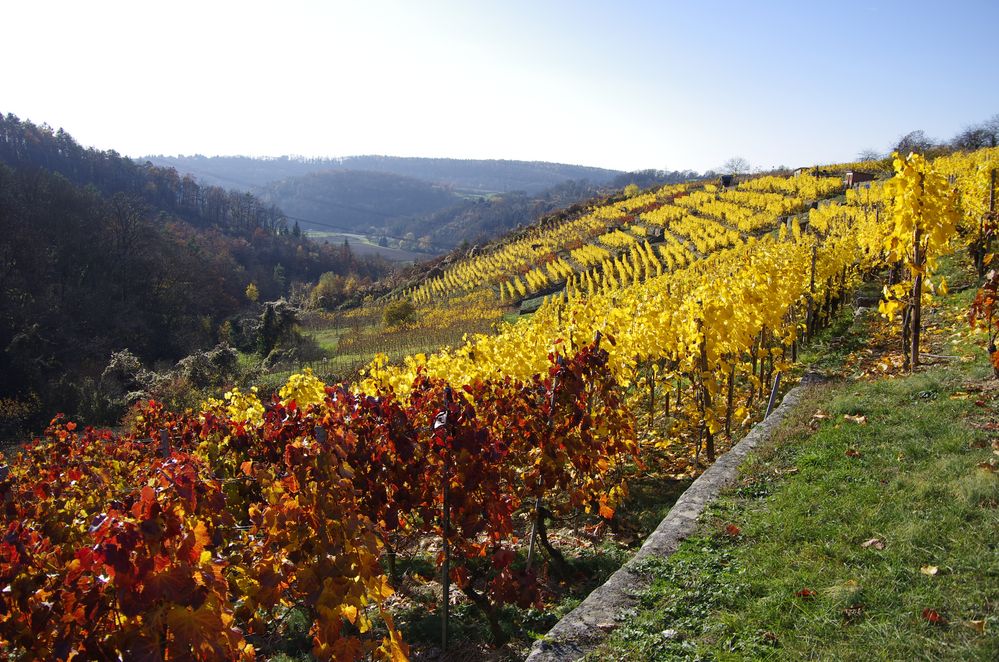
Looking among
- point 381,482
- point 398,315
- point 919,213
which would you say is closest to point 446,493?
point 381,482

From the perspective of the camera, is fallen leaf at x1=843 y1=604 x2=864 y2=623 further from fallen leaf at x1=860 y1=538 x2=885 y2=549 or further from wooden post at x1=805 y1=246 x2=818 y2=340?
wooden post at x1=805 y1=246 x2=818 y2=340

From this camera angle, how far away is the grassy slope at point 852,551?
320cm

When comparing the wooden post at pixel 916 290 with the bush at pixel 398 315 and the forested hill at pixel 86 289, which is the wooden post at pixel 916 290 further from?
the bush at pixel 398 315

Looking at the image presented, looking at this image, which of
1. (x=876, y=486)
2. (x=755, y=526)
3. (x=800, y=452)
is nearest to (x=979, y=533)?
(x=876, y=486)

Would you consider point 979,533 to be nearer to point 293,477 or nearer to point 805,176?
Answer: point 293,477

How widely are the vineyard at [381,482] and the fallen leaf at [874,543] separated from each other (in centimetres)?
211

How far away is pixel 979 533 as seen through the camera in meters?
Result: 3.70

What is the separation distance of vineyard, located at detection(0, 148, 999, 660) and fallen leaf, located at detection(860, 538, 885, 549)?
2108 millimetres

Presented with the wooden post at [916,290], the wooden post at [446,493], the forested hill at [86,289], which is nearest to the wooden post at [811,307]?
the wooden post at [916,290]

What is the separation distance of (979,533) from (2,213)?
216ft

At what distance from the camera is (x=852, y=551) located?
3.93 m

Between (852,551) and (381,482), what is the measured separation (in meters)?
3.69

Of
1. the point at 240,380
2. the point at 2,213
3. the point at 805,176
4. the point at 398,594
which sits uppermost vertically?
the point at 805,176

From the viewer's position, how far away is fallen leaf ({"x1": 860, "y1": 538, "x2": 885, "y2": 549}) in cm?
390
